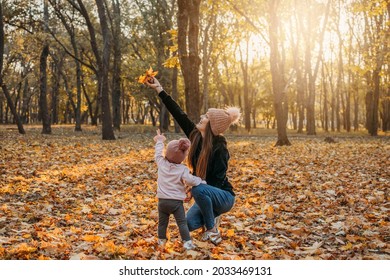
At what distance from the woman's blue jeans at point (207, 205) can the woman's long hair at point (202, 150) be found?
19 cm

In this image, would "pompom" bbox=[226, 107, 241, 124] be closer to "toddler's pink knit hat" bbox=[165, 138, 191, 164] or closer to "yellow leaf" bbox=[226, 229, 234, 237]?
"toddler's pink knit hat" bbox=[165, 138, 191, 164]

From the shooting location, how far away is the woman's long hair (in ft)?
16.8

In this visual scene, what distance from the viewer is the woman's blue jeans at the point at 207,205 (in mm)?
5117

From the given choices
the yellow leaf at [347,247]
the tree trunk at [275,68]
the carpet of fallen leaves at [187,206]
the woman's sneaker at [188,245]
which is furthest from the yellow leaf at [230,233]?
the tree trunk at [275,68]

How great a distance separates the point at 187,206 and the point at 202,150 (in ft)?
10.0

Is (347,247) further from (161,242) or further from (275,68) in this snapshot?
(275,68)

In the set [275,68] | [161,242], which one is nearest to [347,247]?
[161,242]

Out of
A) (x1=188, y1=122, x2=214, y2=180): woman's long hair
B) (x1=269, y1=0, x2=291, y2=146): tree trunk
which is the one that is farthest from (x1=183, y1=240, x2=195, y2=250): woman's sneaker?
(x1=269, y1=0, x2=291, y2=146): tree trunk

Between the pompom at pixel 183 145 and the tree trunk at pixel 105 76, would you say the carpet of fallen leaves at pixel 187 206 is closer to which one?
the pompom at pixel 183 145

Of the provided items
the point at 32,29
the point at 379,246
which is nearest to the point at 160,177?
the point at 379,246

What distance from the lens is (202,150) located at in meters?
5.13

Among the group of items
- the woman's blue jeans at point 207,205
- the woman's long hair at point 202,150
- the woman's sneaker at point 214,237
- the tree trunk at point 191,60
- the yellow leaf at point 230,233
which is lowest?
the yellow leaf at point 230,233

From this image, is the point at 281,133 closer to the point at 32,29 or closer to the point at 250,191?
the point at 250,191

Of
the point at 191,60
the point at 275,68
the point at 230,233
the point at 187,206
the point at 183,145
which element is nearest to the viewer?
the point at 183,145
